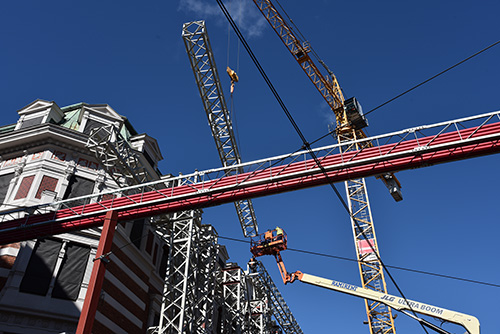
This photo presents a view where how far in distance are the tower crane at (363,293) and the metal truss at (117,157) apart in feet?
47.7

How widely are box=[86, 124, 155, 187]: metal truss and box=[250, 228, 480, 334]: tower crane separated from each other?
14532 millimetres

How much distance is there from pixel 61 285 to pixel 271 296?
28.1m

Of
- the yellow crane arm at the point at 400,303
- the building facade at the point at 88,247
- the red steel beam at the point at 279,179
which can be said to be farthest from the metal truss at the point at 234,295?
the red steel beam at the point at 279,179

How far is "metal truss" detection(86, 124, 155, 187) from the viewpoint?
25.0 meters

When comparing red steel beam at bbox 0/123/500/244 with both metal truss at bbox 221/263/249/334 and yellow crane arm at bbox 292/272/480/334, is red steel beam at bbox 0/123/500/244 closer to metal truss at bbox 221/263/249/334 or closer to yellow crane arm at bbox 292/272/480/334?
yellow crane arm at bbox 292/272/480/334

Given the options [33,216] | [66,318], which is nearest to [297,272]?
[66,318]

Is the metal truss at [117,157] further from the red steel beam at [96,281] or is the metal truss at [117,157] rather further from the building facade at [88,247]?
the red steel beam at [96,281]

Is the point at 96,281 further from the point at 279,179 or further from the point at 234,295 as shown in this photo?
the point at 234,295

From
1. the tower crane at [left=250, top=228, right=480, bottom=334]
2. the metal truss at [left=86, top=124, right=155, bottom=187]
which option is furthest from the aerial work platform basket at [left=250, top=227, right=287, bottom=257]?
the metal truss at [left=86, top=124, right=155, bottom=187]

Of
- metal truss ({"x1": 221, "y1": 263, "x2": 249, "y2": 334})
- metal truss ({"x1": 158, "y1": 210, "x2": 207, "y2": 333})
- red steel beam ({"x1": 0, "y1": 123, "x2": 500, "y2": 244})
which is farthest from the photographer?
metal truss ({"x1": 221, "y1": 263, "x2": 249, "y2": 334})

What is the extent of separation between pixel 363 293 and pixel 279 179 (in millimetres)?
13211

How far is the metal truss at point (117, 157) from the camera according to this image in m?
25.0

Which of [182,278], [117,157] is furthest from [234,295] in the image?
[117,157]

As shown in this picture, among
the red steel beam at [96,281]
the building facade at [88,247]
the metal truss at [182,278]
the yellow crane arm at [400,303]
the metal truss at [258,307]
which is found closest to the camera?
the red steel beam at [96,281]
